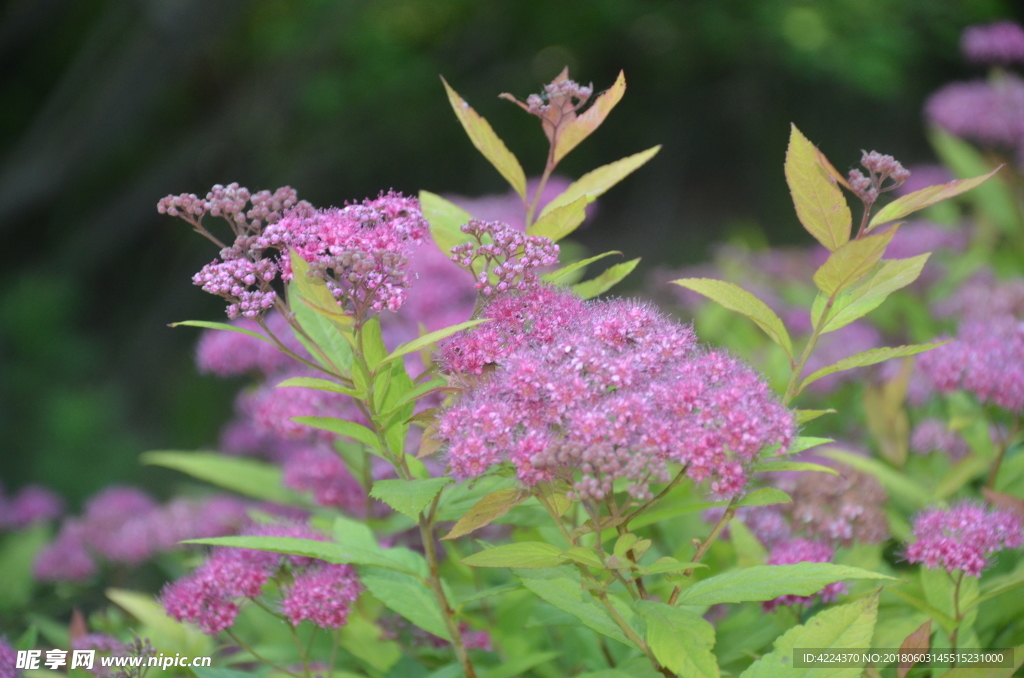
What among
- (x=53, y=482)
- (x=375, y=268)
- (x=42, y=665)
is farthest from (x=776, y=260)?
(x=53, y=482)

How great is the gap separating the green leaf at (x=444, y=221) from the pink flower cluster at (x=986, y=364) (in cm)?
97

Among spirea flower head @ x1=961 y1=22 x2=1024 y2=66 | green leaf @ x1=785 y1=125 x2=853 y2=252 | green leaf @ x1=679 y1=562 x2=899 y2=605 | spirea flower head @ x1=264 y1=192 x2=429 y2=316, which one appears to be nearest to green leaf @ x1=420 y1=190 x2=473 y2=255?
spirea flower head @ x1=264 y1=192 x2=429 y2=316

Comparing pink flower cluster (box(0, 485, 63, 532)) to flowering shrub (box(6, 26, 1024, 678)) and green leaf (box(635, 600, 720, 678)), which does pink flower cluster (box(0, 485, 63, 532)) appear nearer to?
flowering shrub (box(6, 26, 1024, 678))

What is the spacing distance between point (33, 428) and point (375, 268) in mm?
3572

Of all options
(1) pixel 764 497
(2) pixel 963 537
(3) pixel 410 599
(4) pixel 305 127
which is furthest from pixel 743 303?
(4) pixel 305 127

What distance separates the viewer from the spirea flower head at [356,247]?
0.95 meters

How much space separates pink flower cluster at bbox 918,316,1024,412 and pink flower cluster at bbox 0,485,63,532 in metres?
2.36

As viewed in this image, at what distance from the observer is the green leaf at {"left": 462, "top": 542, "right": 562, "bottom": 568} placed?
3.16 ft

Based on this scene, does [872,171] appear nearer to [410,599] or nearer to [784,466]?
[784,466]

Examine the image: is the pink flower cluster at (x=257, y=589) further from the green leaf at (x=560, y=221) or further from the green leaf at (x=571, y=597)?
the green leaf at (x=560, y=221)

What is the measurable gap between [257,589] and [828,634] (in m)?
0.80

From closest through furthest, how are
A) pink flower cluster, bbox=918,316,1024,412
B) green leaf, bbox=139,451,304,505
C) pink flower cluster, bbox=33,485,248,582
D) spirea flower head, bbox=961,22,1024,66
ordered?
pink flower cluster, bbox=918,316,1024,412 → green leaf, bbox=139,451,304,505 → pink flower cluster, bbox=33,485,248,582 → spirea flower head, bbox=961,22,1024,66

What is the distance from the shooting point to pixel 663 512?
1.04 meters

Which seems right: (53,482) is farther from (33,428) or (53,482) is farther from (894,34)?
(894,34)
